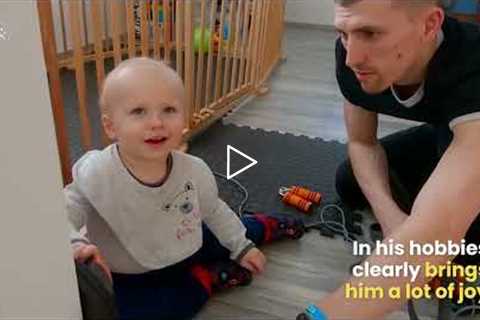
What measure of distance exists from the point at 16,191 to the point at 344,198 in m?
1.13

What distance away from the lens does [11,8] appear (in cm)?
48

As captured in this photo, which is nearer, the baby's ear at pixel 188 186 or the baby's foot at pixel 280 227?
the baby's ear at pixel 188 186

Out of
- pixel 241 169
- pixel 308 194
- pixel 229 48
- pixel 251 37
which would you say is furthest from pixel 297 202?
pixel 251 37

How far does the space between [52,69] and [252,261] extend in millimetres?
608

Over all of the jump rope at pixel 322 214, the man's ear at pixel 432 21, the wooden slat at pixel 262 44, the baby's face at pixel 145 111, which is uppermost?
the man's ear at pixel 432 21

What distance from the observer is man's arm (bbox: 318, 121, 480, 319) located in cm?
74

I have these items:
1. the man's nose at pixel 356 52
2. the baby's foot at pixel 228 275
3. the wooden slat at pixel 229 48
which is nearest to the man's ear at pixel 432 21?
the man's nose at pixel 356 52

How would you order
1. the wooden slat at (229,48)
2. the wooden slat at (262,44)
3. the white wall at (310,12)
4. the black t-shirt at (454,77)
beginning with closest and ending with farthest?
the black t-shirt at (454,77)
the wooden slat at (229,48)
the wooden slat at (262,44)
the white wall at (310,12)

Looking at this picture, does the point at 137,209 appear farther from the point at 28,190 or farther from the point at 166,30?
the point at 166,30

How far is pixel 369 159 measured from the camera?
1.22m

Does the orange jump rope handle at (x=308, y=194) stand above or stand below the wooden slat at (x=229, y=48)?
below

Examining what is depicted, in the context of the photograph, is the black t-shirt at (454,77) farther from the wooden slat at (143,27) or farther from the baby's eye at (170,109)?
the wooden slat at (143,27)

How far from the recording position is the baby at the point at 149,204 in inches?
38.3

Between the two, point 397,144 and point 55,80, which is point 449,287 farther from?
point 55,80
